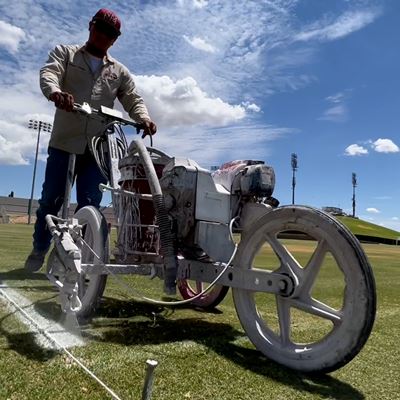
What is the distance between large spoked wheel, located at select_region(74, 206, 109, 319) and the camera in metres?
3.27

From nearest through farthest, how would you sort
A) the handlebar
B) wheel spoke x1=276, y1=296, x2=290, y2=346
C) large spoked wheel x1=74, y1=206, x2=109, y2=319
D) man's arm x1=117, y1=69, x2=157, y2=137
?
wheel spoke x1=276, y1=296, x2=290, y2=346 → large spoked wheel x1=74, y1=206, x2=109, y2=319 → the handlebar → man's arm x1=117, y1=69, x2=157, y2=137

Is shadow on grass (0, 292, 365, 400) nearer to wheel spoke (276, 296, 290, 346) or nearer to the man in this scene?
wheel spoke (276, 296, 290, 346)

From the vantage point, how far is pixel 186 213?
3.21 m

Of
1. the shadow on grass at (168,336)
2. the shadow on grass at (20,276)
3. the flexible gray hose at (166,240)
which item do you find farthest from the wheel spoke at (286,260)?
the shadow on grass at (20,276)

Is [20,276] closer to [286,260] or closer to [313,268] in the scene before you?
[286,260]

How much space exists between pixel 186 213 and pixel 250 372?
3.86 feet

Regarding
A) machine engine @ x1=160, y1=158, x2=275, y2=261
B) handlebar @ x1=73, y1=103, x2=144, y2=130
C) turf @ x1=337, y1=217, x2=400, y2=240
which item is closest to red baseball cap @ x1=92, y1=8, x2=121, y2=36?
handlebar @ x1=73, y1=103, x2=144, y2=130

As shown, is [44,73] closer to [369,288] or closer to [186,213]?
[186,213]

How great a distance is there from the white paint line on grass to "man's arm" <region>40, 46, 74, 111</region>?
154cm

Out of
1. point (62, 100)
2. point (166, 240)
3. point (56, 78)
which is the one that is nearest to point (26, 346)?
point (166, 240)

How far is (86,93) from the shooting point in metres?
4.72

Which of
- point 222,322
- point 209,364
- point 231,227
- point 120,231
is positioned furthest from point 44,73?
point 209,364

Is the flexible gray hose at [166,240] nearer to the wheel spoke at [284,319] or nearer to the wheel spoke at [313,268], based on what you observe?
the wheel spoke at [284,319]

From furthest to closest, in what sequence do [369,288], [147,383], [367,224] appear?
[367,224] → [369,288] → [147,383]
